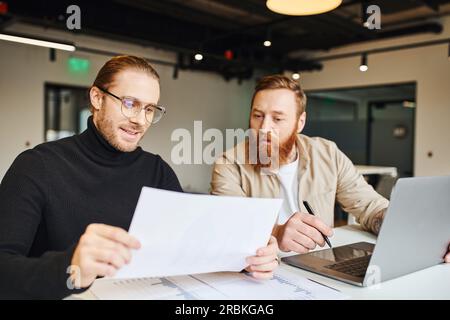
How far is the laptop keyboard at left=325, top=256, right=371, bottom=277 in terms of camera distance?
102cm

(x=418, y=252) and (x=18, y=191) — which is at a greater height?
(x=18, y=191)

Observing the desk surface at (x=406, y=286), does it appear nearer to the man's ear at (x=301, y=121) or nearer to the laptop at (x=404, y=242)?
the laptop at (x=404, y=242)

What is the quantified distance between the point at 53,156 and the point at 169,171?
461 mm

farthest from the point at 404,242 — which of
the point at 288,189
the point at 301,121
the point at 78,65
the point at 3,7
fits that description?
the point at 78,65

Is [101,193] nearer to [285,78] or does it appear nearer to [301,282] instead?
[301,282]

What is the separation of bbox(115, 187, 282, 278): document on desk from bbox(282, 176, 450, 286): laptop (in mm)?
281

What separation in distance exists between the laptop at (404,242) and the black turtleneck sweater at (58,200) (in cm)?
59

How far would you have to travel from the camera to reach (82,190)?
1.21 metres

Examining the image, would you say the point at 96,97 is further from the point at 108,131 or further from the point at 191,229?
the point at 191,229

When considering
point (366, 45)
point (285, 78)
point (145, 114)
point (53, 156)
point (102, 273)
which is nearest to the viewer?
point (102, 273)

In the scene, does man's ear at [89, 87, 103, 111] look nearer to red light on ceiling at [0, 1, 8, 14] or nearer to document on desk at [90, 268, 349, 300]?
document on desk at [90, 268, 349, 300]

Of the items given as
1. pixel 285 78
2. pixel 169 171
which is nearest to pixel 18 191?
pixel 169 171

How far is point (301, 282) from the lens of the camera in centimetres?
97

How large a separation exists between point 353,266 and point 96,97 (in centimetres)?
99
